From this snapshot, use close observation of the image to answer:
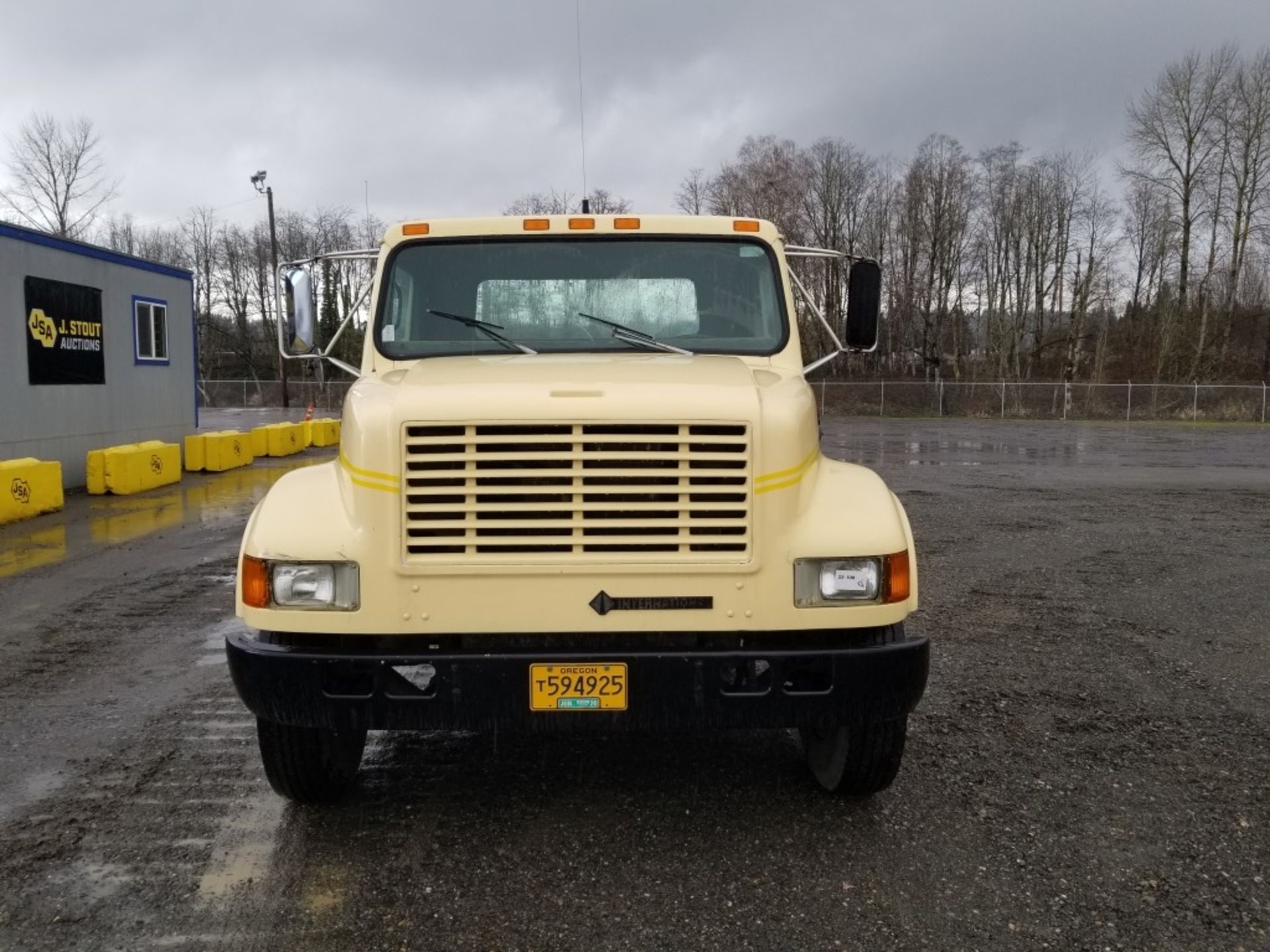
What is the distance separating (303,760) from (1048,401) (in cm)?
3970

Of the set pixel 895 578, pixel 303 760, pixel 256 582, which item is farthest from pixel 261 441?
pixel 895 578

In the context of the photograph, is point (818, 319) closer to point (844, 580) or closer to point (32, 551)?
point (844, 580)

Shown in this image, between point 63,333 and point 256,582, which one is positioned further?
point 63,333

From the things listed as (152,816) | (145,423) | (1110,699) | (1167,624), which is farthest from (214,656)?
(145,423)

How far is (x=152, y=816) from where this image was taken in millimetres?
3787

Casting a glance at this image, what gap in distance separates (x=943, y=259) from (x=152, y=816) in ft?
184

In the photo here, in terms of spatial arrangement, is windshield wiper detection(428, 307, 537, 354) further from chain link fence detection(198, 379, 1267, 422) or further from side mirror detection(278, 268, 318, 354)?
chain link fence detection(198, 379, 1267, 422)

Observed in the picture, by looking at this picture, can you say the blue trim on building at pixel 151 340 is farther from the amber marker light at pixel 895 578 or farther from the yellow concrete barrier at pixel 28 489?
the amber marker light at pixel 895 578

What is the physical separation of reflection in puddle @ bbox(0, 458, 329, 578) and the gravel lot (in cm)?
314

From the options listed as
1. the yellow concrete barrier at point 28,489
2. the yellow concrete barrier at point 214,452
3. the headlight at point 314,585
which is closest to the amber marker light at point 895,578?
the headlight at point 314,585

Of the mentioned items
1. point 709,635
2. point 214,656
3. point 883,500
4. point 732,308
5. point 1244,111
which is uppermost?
point 1244,111

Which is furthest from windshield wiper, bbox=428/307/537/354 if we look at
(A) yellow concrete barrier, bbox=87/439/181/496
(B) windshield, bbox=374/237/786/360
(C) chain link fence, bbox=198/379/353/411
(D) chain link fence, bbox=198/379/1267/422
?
(C) chain link fence, bbox=198/379/353/411

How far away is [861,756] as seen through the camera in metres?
3.72

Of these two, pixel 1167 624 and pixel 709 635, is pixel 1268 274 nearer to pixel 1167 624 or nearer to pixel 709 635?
pixel 1167 624
